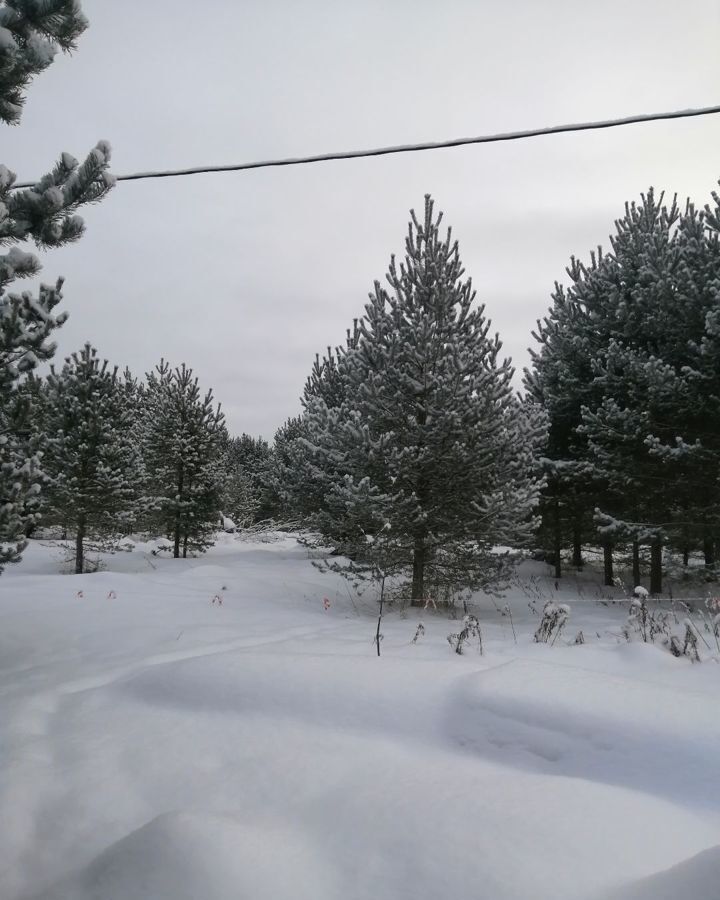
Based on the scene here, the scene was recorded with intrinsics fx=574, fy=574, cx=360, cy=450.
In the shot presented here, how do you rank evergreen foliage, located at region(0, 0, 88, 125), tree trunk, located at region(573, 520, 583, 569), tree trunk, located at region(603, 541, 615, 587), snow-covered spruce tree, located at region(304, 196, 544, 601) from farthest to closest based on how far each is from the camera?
tree trunk, located at region(573, 520, 583, 569) → tree trunk, located at region(603, 541, 615, 587) → snow-covered spruce tree, located at region(304, 196, 544, 601) → evergreen foliage, located at region(0, 0, 88, 125)

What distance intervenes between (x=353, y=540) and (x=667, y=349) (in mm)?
7281

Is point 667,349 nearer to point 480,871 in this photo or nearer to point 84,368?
point 480,871

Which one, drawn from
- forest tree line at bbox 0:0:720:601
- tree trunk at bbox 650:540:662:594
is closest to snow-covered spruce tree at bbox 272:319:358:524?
forest tree line at bbox 0:0:720:601

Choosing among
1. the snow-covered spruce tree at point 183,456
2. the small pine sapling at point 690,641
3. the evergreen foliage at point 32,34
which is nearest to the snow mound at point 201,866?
the small pine sapling at point 690,641

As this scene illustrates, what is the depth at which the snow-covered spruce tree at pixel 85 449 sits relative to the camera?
54.9 ft

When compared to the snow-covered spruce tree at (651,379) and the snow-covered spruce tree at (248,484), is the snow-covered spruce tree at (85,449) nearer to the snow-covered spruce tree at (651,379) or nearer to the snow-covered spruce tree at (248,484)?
the snow-covered spruce tree at (248,484)

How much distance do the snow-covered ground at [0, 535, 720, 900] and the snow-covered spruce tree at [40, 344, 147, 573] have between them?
1242 cm

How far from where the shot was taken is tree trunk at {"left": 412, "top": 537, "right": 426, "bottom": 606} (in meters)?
9.87

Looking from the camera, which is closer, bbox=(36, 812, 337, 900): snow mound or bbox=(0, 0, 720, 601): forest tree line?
bbox=(36, 812, 337, 900): snow mound

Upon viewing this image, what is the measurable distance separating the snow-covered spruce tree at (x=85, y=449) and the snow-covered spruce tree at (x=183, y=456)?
10.6 ft

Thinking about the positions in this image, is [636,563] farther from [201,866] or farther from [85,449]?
[85,449]

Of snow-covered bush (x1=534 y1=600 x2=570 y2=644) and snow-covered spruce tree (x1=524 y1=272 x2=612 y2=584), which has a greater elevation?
snow-covered spruce tree (x1=524 y1=272 x2=612 y2=584)

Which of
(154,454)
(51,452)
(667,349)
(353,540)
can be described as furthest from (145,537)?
(667,349)

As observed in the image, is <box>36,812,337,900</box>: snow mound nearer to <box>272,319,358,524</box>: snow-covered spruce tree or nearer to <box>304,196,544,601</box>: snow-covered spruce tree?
<box>304,196,544,601</box>: snow-covered spruce tree
